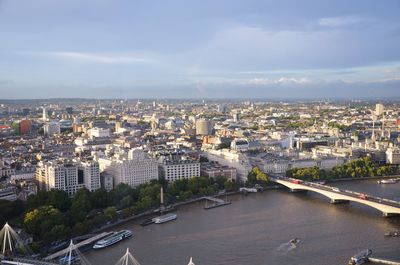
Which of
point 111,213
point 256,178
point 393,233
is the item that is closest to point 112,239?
point 111,213

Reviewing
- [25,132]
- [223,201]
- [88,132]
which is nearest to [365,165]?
[223,201]

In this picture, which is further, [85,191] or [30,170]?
[30,170]

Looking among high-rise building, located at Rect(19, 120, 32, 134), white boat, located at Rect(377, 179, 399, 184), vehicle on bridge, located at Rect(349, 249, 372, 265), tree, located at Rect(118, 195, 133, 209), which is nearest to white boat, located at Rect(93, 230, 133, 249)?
tree, located at Rect(118, 195, 133, 209)

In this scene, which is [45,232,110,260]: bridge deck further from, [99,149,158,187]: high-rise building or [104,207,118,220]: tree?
[99,149,158,187]: high-rise building

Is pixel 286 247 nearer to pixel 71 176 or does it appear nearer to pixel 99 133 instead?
pixel 71 176

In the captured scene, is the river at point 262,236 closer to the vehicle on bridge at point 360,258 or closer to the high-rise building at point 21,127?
the vehicle on bridge at point 360,258

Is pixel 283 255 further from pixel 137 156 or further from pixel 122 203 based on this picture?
pixel 137 156
